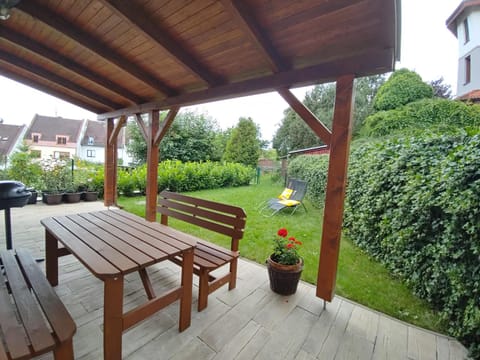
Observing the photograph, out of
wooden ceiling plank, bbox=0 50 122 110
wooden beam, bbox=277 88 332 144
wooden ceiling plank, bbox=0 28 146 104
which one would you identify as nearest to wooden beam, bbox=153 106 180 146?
wooden ceiling plank, bbox=0 28 146 104

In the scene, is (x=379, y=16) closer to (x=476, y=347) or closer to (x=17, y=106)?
(x=476, y=347)

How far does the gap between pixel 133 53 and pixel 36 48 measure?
1238 millimetres

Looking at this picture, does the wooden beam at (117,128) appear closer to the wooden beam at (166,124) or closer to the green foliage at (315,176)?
the wooden beam at (166,124)

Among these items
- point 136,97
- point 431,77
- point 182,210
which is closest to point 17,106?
point 136,97

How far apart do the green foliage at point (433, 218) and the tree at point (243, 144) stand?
1147 centimetres

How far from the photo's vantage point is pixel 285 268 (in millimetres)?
2113

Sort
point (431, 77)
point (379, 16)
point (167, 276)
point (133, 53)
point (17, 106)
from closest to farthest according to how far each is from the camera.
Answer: point (379, 16)
point (167, 276)
point (133, 53)
point (431, 77)
point (17, 106)

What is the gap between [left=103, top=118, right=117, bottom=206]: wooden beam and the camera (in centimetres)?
508

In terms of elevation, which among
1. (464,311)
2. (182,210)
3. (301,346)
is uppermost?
(182,210)

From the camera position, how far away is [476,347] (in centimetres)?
152

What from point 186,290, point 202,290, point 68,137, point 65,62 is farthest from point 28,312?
point 68,137

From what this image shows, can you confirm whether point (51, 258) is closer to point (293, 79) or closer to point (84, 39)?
point (84, 39)

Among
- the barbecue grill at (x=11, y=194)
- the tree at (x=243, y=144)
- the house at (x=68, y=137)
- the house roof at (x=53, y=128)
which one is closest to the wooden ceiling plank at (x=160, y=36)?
the barbecue grill at (x=11, y=194)

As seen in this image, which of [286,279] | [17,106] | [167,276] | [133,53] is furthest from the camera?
[17,106]
